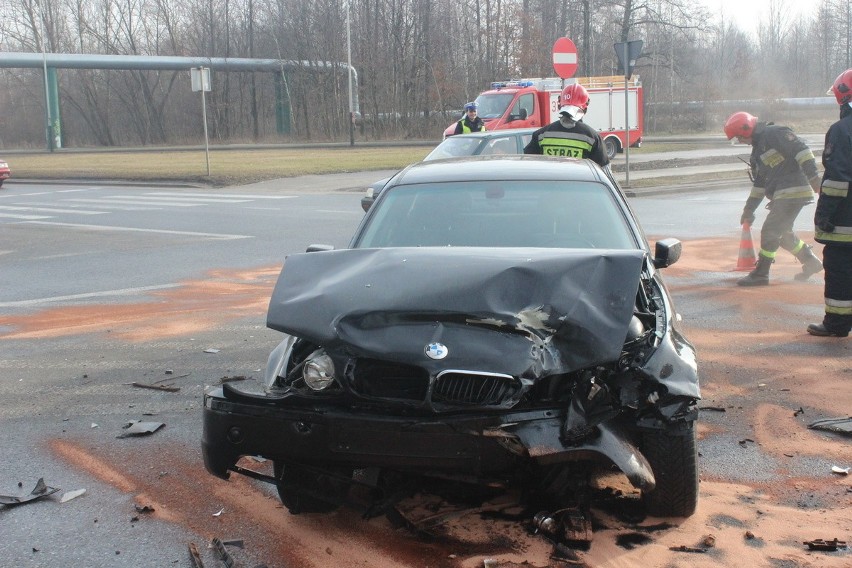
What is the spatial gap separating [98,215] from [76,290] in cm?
936

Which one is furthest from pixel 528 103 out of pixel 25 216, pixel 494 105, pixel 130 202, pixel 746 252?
pixel 746 252

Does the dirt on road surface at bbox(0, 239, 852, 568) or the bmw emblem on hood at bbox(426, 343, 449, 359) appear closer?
the bmw emblem on hood at bbox(426, 343, 449, 359)

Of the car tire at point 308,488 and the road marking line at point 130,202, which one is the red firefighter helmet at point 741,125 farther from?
the road marking line at point 130,202

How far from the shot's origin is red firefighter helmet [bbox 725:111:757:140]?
9859 millimetres

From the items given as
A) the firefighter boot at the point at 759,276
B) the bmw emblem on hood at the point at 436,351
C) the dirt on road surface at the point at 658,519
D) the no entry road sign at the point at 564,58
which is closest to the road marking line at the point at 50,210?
the no entry road sign at the point at 564,58

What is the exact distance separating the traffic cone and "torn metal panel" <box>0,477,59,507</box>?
836 centimetres

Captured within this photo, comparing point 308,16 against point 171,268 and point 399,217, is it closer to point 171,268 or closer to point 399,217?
point 171,268

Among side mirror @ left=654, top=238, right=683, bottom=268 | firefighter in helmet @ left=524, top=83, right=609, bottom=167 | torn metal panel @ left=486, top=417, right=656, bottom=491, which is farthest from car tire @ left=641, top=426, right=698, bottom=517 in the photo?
firefighter in helmet @ left=524, top=83, right=609, bottom=167

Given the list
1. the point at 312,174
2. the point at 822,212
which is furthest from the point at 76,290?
the point at 312,174

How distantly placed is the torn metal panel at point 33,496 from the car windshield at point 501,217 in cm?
194

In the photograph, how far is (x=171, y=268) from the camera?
1220 cm

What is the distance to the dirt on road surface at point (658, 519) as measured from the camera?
12.4ft

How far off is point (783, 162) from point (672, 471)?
22.6 feet

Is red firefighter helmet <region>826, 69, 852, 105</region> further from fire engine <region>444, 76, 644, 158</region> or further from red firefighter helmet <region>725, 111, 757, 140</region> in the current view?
fire engine <region>444, 76, 644, 158</region>
